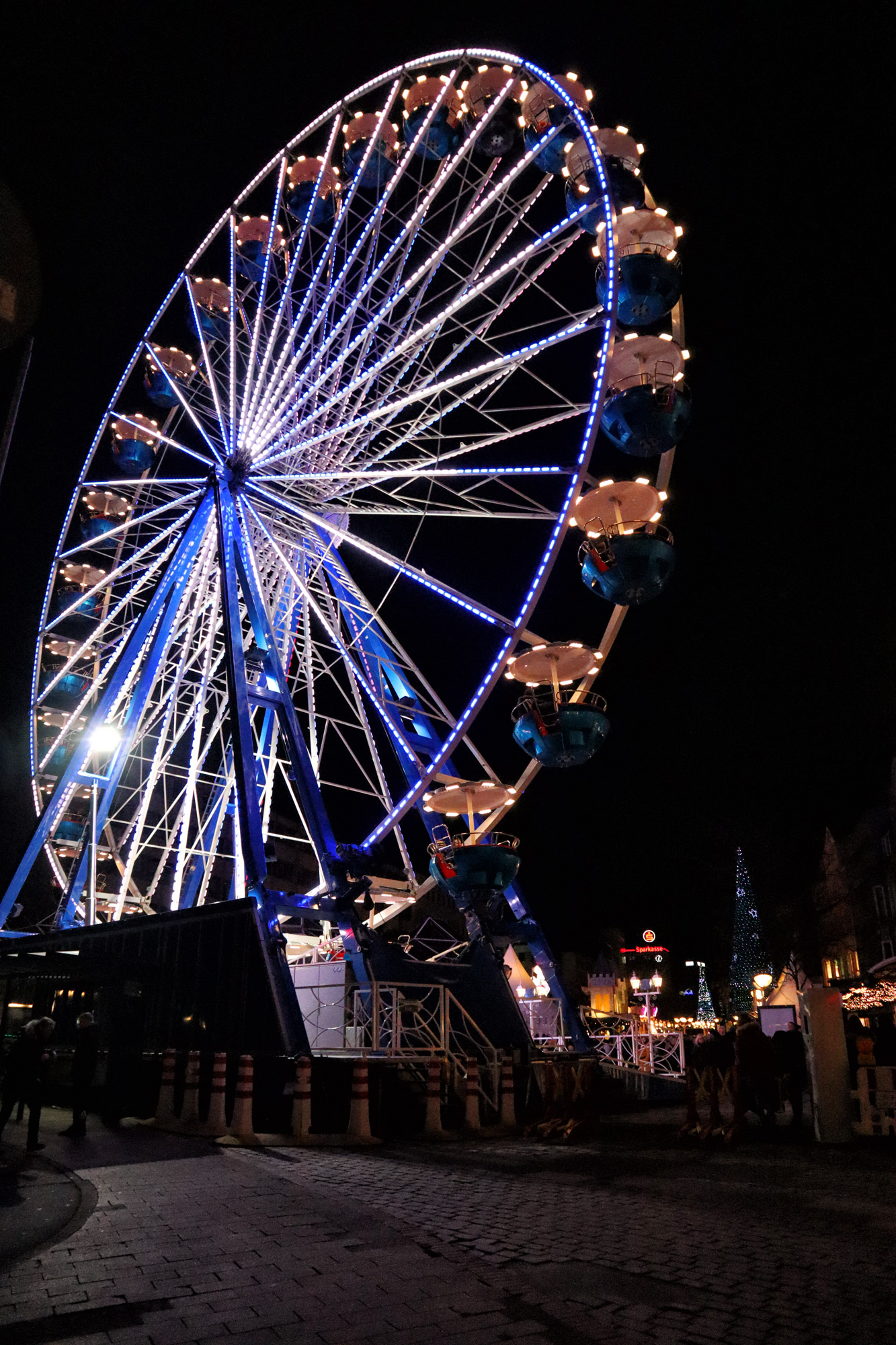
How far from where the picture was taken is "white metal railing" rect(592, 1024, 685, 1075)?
744 inches

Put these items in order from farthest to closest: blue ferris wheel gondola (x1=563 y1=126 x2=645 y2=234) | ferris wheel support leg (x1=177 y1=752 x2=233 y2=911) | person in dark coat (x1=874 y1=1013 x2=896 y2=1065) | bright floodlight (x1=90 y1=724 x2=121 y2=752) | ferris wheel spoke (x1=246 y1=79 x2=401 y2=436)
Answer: ferris wheel support leg (x1=177 y1=752 x2=233 y2=911) < bright floodlight (x1=90 y1=724 x2=121 y2=752) < ferris wheel spoke (x1=246 y1=79 x2=401 y2=436) < blue ferris wheel gondola (x1=563 y1=126 x2=645 y2=234) < person in dark coat (x1=874 y1=1013 x2=896 y2=1065)

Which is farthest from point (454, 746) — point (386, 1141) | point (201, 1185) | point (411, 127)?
point (411, 127)

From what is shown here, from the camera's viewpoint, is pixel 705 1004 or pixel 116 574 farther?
pixel 705 1004

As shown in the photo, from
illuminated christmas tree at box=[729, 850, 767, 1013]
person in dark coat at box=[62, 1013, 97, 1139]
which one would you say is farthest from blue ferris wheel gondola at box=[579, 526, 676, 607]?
illuminated christmas tree at box=[729, 850, 767, 1013]

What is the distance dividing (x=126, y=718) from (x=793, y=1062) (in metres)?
14.3

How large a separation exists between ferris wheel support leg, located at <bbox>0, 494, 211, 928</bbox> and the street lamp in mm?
155

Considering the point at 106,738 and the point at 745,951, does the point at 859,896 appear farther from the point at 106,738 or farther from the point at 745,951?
the point at 106,738

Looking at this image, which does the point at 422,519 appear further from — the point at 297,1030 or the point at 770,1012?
the point at 770,1012

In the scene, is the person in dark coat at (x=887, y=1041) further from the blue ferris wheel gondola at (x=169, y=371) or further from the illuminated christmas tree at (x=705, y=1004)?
the illuminated christmas tree at (x=705, y=1004)

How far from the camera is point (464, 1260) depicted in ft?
16.5

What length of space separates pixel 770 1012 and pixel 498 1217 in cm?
1835

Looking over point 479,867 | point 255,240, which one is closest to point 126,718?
point 479,867

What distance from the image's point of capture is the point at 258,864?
546 inches

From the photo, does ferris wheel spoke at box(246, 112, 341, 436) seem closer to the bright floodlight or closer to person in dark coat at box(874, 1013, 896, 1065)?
the bright floodlight
